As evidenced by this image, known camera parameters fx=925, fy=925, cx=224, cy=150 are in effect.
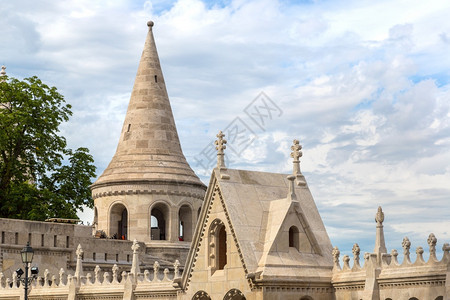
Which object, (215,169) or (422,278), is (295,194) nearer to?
(215,169)

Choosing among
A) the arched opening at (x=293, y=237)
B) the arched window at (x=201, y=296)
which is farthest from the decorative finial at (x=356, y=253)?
the arched window at (x=201, y=296)

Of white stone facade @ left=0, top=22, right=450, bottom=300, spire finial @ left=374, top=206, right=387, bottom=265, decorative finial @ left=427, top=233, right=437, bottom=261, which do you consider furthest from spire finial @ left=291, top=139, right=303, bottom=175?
decorative finial @ left=427, top=233, right=437, bottom=261

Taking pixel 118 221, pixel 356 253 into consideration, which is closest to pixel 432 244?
pixel 356 253

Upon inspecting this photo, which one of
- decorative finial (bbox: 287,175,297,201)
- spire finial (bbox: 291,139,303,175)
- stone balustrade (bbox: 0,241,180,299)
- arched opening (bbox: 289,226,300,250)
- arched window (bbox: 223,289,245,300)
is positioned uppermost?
spire finial (bbox: 291,139,303,175)

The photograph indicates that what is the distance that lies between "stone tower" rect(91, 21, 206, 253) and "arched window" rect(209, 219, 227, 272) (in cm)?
1889

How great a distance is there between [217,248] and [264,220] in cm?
159

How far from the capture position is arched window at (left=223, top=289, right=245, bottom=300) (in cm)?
2383

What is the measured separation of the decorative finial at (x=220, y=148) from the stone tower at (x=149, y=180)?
19.0 m

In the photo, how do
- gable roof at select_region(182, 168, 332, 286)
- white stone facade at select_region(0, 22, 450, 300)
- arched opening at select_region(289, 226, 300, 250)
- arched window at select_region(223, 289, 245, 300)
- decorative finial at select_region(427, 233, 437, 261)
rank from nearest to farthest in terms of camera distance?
decorative finial at select_region(427, 233, 437, 261)
white stone facade at select_region(0, 22, 450, 300)
gable roof at select_region(182, 168, 332, 286)
arched window at select_region(223, 289, 245, 300)
arched opening at select_region(289, 226, 300, 250)

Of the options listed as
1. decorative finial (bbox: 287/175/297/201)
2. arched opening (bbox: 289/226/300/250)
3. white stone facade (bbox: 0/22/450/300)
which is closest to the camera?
white stone facade (bbox: 0/22/450/300)

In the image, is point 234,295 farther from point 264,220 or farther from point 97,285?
point 97,285

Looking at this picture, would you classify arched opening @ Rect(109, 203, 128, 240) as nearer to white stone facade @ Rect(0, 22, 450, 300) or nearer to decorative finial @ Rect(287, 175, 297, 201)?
white stone facade @ Rect(0, 22, 450, 300)

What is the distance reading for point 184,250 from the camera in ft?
144

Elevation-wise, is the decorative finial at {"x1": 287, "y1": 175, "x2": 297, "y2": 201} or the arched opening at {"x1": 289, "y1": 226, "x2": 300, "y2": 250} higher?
the decorative finial at {"x1": 287, "y1": 175, "x2": 297, "y2": 201}
